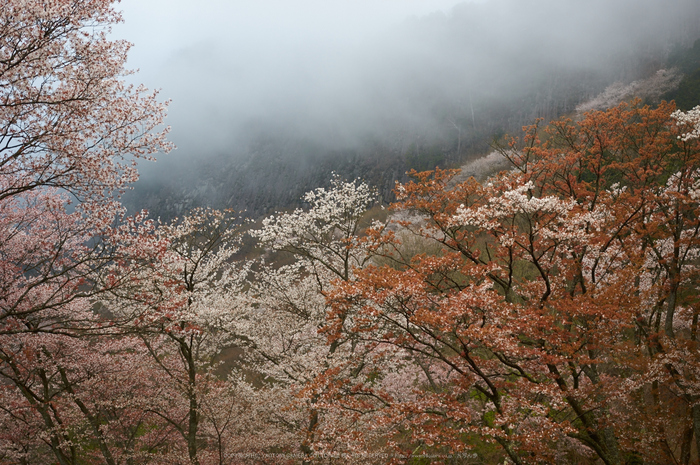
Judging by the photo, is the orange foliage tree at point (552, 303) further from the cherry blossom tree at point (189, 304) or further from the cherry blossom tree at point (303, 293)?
the cherry blossom tree at point (189, 304)

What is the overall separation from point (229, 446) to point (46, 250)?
30.1ft

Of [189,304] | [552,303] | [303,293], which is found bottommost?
[552,303]

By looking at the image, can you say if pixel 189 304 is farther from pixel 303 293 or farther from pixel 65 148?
pixel 65 148

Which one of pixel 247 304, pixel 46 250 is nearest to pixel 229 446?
pixel 247 304

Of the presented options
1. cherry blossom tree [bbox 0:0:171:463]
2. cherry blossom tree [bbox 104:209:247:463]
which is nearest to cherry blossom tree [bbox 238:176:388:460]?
cherry blossom tree [bbox 104:209:247:463]

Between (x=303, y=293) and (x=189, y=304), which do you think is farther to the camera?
(x=303, y=293)

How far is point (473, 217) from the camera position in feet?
22.2

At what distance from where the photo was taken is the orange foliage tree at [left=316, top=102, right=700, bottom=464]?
652 cm

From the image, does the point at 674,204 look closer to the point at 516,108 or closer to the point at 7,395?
the point at 7,395

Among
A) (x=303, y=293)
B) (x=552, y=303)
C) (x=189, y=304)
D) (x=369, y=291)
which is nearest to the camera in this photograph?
(x=369, y=291)

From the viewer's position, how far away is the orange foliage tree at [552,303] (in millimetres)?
6520

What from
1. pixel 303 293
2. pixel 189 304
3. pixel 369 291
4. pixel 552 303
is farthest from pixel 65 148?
pixel 303 293

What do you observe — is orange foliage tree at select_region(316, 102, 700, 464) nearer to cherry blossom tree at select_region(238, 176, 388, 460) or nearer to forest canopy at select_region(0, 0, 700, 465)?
forest canopy at select_region(0, 0, 700, 465)

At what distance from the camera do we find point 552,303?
291 inches
